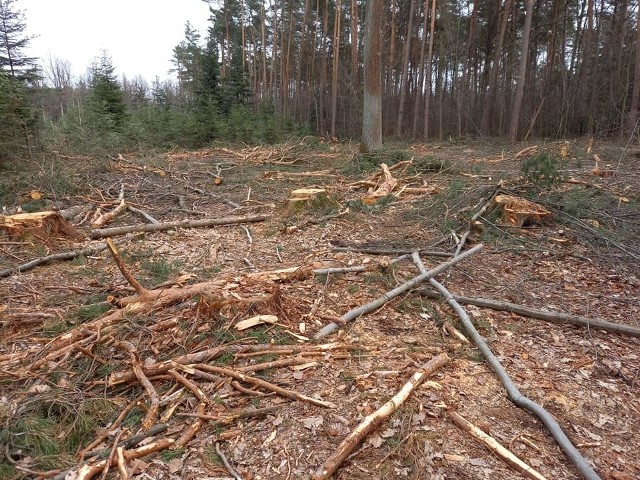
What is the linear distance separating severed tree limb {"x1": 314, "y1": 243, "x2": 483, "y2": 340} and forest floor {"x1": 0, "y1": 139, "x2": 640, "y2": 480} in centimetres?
7

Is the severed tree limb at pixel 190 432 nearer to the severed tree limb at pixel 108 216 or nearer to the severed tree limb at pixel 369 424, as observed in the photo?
the severed tree limb at pixel 369 424

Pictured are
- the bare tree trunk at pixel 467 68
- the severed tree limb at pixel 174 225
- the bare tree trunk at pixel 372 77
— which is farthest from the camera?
the bare tree trunk at pixel 467 68

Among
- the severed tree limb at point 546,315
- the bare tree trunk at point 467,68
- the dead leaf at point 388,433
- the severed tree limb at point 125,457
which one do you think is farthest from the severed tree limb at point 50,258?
the bare tree trunk at point 467,68

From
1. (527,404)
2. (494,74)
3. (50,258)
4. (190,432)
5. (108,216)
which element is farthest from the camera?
(494,74)

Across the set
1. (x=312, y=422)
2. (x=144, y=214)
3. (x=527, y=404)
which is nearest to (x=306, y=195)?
(x=144, y=214)

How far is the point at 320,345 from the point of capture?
328 centimetres

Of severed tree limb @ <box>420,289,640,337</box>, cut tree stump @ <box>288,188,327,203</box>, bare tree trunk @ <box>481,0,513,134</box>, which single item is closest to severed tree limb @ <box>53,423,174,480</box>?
severed tree limb @ <box>420,289,640,337</box>

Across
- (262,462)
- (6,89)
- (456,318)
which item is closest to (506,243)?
(456,318)

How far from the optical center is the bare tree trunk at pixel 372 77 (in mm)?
11062

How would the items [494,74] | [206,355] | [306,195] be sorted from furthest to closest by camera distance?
[494,74], [306,195], [206,355]

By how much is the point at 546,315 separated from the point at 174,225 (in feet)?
19.1

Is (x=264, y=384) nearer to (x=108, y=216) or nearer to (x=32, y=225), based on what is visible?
(x=32, y=225)

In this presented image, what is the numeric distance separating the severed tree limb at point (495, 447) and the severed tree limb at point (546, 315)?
1.74m

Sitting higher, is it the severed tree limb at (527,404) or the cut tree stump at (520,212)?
the cut tree stump at (520,212)
